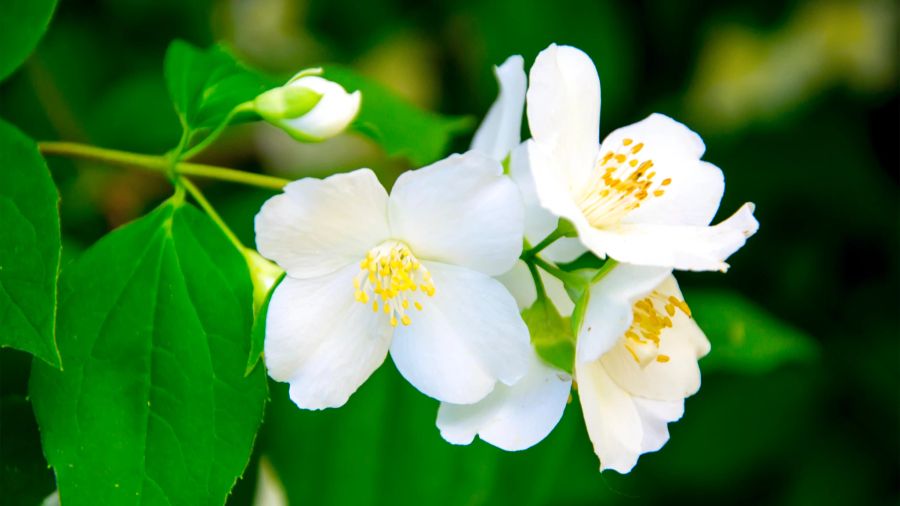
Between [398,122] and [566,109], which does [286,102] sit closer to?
[566,109]

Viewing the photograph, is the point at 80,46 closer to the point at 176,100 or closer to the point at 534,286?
the point at 176,100

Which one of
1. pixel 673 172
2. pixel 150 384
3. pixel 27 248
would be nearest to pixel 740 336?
pixel 673 172

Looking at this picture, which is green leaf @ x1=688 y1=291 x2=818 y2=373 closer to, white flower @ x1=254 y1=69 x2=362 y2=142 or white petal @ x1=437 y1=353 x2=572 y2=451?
white petal @ x1=437 y1=353 x2=572 y2=451

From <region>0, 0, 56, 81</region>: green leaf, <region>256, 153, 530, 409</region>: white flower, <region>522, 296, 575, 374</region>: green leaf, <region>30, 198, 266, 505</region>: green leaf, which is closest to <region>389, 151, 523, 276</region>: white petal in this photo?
<region>256, 153, 530, 409</region>: white flower

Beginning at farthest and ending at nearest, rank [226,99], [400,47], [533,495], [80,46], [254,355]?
1. [400,47]
2. [80,46]
3. [533,495]
4. [226,99]
5. [254,355]

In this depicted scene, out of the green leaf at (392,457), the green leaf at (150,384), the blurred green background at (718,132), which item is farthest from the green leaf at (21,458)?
the blurred green background at (718,132)

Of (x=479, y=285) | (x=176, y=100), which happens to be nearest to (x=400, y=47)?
(x=176, y=100)

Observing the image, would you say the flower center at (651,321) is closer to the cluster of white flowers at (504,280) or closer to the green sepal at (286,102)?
the cluster of white flowers at (504,280)
